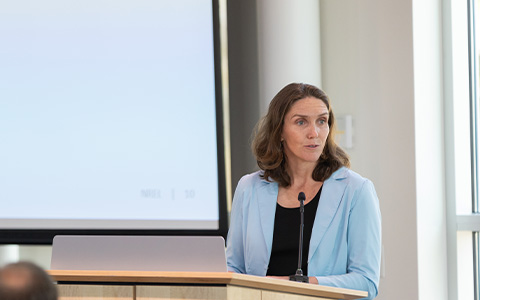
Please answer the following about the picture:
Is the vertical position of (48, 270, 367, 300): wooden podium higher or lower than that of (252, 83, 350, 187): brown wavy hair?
lower

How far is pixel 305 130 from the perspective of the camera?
2.86m

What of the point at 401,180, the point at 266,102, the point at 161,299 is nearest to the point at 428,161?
the point at 401,180

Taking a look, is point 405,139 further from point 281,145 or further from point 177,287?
point 177,287

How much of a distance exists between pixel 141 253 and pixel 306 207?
38.4 inches

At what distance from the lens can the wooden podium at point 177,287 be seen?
1.85 meters

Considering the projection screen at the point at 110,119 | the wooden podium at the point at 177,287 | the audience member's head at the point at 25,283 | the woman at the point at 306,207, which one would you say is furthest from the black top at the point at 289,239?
the audience member's head at the point at 25,283

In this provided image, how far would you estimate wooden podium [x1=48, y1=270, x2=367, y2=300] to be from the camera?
73.0 inches

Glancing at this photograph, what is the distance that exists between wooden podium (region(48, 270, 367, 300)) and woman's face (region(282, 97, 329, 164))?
952 millimetres

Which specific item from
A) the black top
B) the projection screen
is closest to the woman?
the black top

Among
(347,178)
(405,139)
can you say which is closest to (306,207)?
(347,178)

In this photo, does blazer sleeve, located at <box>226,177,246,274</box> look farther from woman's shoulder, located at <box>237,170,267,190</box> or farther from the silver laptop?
the silver laptop

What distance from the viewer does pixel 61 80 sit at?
409cm

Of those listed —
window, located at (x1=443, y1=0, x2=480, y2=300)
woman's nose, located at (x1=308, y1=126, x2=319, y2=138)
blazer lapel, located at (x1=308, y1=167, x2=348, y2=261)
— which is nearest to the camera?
blazer lapel, located at (x1=308, y1=167, x2=348, y2=261)

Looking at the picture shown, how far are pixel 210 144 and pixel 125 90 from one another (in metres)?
0.59
